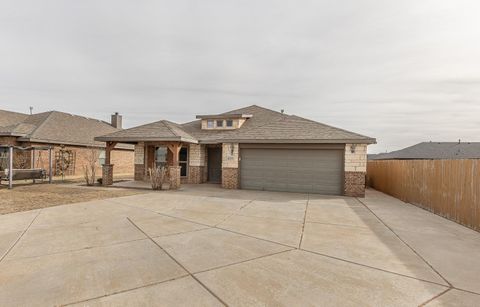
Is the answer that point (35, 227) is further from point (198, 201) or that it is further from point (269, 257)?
point (269, 257)

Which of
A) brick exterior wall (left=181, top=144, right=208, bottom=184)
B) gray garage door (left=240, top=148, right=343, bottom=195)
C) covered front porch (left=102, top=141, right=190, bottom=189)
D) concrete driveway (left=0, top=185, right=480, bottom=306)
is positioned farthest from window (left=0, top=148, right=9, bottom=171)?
gray garage door (left=240, top=148, right=343, bottom=195)

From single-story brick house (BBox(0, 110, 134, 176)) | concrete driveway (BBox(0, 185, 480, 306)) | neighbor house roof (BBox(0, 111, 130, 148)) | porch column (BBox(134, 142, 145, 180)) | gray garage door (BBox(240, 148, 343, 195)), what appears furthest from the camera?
neighbor house roof (BBox(0, 111, 130, 148))

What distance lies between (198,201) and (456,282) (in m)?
7.62

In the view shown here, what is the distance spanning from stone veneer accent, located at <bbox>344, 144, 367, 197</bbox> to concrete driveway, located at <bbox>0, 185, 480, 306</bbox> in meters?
4.41

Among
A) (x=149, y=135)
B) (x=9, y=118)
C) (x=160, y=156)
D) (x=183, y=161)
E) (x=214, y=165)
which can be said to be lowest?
(x=214, y=165)

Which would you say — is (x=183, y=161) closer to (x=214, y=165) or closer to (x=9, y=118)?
(x=214, y=165)

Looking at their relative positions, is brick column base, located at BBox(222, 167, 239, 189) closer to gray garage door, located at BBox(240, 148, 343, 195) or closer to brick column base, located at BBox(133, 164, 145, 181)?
gray garage door, located at BBox(240, 148, 343, 195)

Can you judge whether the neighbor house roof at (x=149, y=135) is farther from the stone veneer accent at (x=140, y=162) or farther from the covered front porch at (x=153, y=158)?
the stone veneer accent at (x=140, y=162)

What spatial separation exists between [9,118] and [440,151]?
4614cm

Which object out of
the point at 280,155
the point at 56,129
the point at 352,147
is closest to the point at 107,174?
the point at 280,155

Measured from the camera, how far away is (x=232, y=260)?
392 centimetres

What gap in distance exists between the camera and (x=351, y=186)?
464 inches

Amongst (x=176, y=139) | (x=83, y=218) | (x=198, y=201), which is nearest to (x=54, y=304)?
(x=83, y=218)

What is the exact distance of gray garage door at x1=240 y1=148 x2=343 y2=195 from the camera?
12.2 meters
